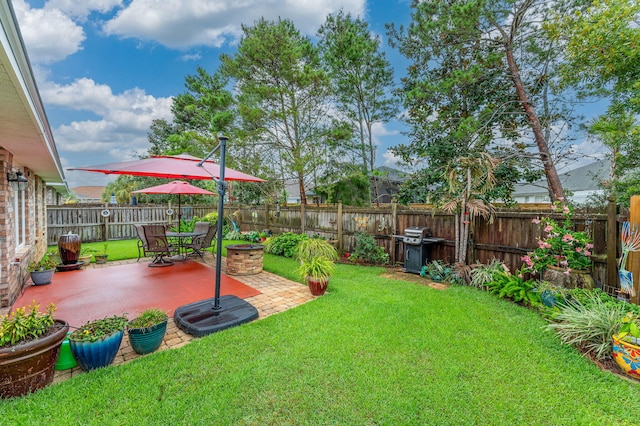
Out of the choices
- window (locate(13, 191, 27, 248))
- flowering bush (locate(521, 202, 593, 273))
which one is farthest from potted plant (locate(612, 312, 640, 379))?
window (locate(13, 191, 27, 248))

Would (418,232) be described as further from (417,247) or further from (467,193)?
(467,193)

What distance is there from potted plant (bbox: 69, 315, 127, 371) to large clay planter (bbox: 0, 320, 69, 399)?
Answer: 5.9 inches

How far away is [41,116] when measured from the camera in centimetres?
286

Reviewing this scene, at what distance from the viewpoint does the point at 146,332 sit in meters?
2.69

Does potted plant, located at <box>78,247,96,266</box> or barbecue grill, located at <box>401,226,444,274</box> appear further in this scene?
potted plant, located at <box>78,247,96,266</box>

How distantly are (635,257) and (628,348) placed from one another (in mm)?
1517

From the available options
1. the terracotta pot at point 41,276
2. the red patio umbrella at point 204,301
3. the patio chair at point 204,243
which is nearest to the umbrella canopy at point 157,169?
the red patio umbrella at point 204,301

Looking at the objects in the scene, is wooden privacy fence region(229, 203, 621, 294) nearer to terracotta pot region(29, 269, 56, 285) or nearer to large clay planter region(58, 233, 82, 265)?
large clay planter region(58, 233, 82, 265)

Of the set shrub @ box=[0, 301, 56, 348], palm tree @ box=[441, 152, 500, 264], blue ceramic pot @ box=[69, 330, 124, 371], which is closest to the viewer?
shrub @ box=[0, 301, 56, 348]

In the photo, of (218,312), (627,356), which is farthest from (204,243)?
(627,356)

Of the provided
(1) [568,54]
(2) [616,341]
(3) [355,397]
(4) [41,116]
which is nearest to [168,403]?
(3) [355,397]

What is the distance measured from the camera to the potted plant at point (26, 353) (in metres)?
2.03

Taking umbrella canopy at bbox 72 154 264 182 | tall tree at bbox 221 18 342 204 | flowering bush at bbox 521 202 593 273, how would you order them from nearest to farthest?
1. flowering bush at bbox 521 202 593 273
2. umbrella canopy at bbox 72 154 264 182
3. tall tree at bbox 221 18 342 204

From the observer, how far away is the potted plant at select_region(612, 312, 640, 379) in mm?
2461
